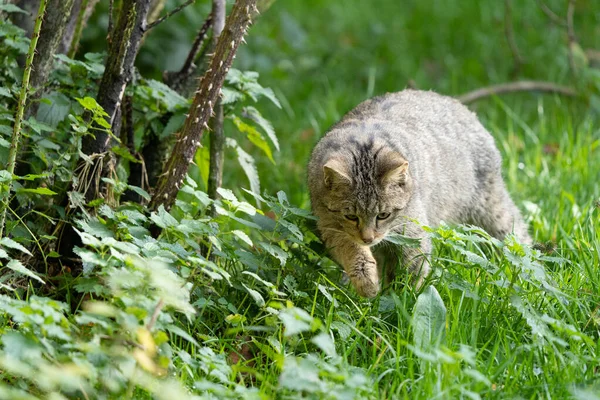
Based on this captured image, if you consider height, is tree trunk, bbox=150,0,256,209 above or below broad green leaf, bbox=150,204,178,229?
above

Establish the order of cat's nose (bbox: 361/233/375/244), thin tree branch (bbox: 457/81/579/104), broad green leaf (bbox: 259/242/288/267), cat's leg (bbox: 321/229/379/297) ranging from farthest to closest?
thin tree branch (bbox: 457/81/579/104) → cat's nose (bbox: 361/233/375/244) → cat's leg (bbox: 321/229/379/297) → broad green leaf (bbox: 259/242/288/267)

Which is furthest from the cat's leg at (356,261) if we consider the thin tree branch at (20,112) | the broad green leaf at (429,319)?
the thin tree branch at (20,112)

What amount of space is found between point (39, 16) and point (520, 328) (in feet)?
8.00

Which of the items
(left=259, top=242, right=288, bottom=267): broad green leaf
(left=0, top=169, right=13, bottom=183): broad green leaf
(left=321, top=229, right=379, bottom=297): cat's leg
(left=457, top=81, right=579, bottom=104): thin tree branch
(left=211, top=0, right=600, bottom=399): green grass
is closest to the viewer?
(left=211, top=0, right=600, bottom=399): green grass

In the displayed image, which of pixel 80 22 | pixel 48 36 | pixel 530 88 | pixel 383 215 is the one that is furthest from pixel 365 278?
pixel 530 88

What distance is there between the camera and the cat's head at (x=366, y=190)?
4.13 meters

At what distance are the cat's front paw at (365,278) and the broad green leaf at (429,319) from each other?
387 mm

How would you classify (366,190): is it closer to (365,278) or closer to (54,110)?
(365,278)

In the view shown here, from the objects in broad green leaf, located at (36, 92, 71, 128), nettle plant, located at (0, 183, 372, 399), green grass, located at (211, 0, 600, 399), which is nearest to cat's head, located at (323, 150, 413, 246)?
nettle plant, located at (0, 183, 372, 399)

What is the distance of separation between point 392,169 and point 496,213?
53.3 inches

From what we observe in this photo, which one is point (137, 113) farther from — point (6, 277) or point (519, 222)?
point (519, 222)

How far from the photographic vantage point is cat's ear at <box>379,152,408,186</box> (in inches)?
161

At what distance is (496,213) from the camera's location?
5188mm

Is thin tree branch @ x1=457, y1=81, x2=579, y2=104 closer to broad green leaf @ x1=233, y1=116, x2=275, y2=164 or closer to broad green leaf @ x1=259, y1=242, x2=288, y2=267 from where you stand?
broad green leaf @ x1=233, y1=116, x2=275, y2=164
